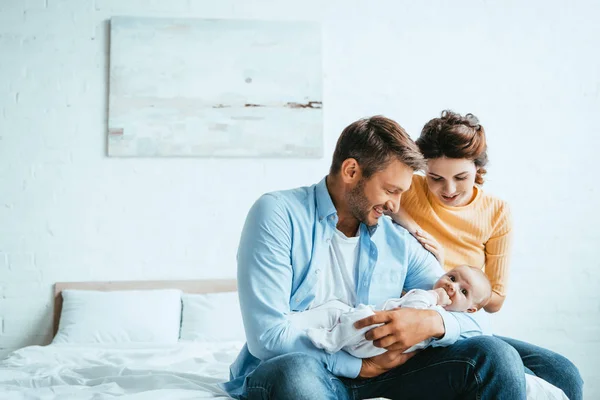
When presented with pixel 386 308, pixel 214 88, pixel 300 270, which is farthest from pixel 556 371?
pixel 214 88

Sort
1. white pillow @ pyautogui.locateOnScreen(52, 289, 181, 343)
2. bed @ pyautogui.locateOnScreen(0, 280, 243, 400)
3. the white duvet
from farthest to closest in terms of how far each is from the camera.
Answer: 1. white pillow @ pyautogui.locateOnScreen(52, 289, 181, 343)
2. bed @ pyautogui.locateOnScreen(0, 280, 243, 400)
3. the white duvet

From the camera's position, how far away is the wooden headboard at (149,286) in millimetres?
3355

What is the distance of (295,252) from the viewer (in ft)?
5.84

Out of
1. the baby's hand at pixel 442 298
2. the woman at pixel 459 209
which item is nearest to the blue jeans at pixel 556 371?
the woman at pixel 459 209

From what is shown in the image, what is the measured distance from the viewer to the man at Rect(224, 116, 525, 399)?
1.53 metres

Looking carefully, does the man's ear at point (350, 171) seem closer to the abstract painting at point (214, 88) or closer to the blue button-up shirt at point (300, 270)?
the blue button-up shirt at point (300, 270)

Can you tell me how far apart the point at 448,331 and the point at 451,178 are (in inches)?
26.2

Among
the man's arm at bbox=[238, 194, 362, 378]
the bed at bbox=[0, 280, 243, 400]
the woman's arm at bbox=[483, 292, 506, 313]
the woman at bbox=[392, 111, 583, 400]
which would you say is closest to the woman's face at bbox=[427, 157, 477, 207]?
the woman at bbox=[392, 111, 583, 400]

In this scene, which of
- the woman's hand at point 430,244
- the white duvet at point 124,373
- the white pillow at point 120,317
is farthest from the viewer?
the white pillow at point 120,317

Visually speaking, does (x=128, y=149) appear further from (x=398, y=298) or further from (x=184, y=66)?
(x=398, y=298)

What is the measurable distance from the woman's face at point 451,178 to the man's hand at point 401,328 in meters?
0.65

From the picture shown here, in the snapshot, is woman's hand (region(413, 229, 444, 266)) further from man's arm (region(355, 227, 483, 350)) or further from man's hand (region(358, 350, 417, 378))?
man's hand (region(358, 350, 417, 378))

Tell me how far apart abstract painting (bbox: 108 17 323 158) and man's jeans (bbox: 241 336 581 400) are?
6.54ft

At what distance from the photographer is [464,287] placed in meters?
1.92
